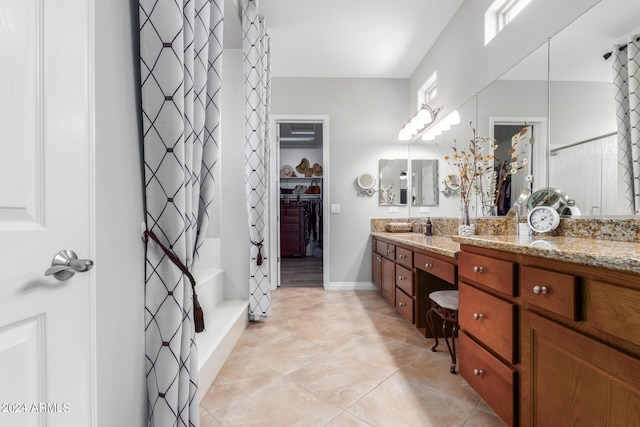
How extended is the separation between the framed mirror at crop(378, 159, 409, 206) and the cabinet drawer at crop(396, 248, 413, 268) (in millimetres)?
1253

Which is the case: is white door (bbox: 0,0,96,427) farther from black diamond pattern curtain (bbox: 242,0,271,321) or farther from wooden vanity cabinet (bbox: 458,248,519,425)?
black diamond pattern curtain (bbox: 242,0,271,321)

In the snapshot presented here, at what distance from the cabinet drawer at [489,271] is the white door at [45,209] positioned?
53.6 inches

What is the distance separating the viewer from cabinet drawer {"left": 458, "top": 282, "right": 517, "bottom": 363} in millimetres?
1109

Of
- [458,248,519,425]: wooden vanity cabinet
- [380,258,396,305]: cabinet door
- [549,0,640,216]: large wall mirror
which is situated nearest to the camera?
[458,248,519,425]: wooden vanity cabinet

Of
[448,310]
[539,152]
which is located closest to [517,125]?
[539,152]

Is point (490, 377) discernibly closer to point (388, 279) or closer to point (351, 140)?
point (388, 279)

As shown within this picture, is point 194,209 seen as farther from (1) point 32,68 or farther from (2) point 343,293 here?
(2) point 343,293

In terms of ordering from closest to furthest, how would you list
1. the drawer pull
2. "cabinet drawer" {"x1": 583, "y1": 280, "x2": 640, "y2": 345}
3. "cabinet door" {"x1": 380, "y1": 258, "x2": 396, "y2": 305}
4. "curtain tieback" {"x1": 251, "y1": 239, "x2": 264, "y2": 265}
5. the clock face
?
"cabinet drawer" {"x1": 583, "y1": 280, "x2": 640, "y2": 345}, the drawer pull, the clock face, "curtain tieback" {"x1": 251, "y1": 239, "x2": 264, "y2": 265}, "cabinet door" {"x1": 380, "y1": 258, "x2": 396, "y2": 305}

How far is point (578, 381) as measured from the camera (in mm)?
820

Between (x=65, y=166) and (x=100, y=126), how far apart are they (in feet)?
0.57

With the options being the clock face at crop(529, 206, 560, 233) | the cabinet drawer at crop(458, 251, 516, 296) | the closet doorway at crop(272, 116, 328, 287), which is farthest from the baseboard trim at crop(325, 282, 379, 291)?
the clock face at crop(529, 206, 560, 233)

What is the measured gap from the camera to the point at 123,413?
841 millimetres

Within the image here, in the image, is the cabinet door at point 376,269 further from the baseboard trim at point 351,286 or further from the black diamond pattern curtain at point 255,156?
the black diamond pattern curtain at point 255,156

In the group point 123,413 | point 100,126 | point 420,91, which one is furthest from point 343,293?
point 100,126
